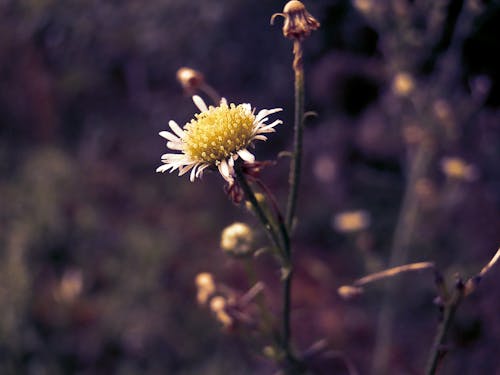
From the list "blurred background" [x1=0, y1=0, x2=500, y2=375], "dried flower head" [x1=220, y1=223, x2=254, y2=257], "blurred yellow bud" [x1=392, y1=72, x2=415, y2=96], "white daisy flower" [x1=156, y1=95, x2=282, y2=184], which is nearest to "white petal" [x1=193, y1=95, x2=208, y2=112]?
"white daisy flower" [x1=156, y1=95, x2=282, y2=184]

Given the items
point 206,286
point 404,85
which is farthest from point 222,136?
point 404,85

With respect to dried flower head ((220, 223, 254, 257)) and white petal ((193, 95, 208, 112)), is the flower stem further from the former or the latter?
white petal ((193, 95, 208, 112))

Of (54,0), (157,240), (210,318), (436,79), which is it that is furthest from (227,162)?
(54,0)

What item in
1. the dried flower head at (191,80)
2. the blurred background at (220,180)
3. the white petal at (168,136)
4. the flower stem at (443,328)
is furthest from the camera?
the blurred background at (220,180)

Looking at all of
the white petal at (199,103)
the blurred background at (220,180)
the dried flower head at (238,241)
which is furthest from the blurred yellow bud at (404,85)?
the white petal at (199,103)

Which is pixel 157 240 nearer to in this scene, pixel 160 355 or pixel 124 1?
pixel 160 355

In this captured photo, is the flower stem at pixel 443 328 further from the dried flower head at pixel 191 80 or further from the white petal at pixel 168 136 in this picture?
the dried flower head at pixel 191 80

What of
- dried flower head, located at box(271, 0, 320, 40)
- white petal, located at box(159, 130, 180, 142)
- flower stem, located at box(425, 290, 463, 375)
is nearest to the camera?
flower stem, located at box(425, 290, 463, 375)
